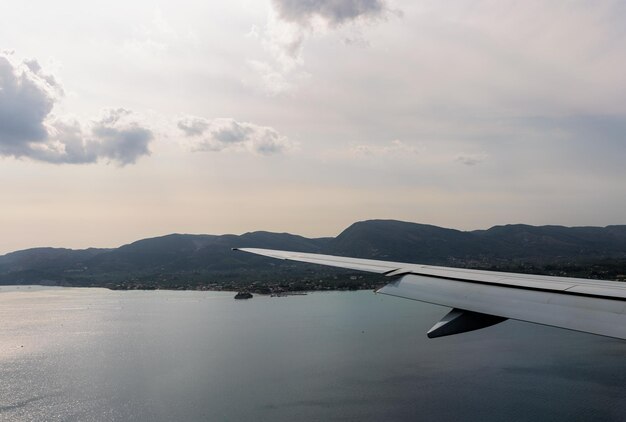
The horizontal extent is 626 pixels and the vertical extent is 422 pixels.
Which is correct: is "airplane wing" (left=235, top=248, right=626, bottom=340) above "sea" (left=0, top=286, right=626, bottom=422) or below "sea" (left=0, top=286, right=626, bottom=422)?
above

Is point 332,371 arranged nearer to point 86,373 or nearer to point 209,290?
point 86,373

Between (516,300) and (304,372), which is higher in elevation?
(516,300)

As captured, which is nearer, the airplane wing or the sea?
the airplane wing

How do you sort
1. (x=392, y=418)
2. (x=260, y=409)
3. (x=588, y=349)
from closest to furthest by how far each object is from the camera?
(x=392, y=418), (x=260, y=409), (x=588, y=349)

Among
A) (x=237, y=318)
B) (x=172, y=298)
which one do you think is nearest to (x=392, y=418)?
(x=237, y=318)

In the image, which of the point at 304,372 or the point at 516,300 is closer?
the point at 516,300

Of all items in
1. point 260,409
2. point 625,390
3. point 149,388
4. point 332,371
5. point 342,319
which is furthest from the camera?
point 342,319
